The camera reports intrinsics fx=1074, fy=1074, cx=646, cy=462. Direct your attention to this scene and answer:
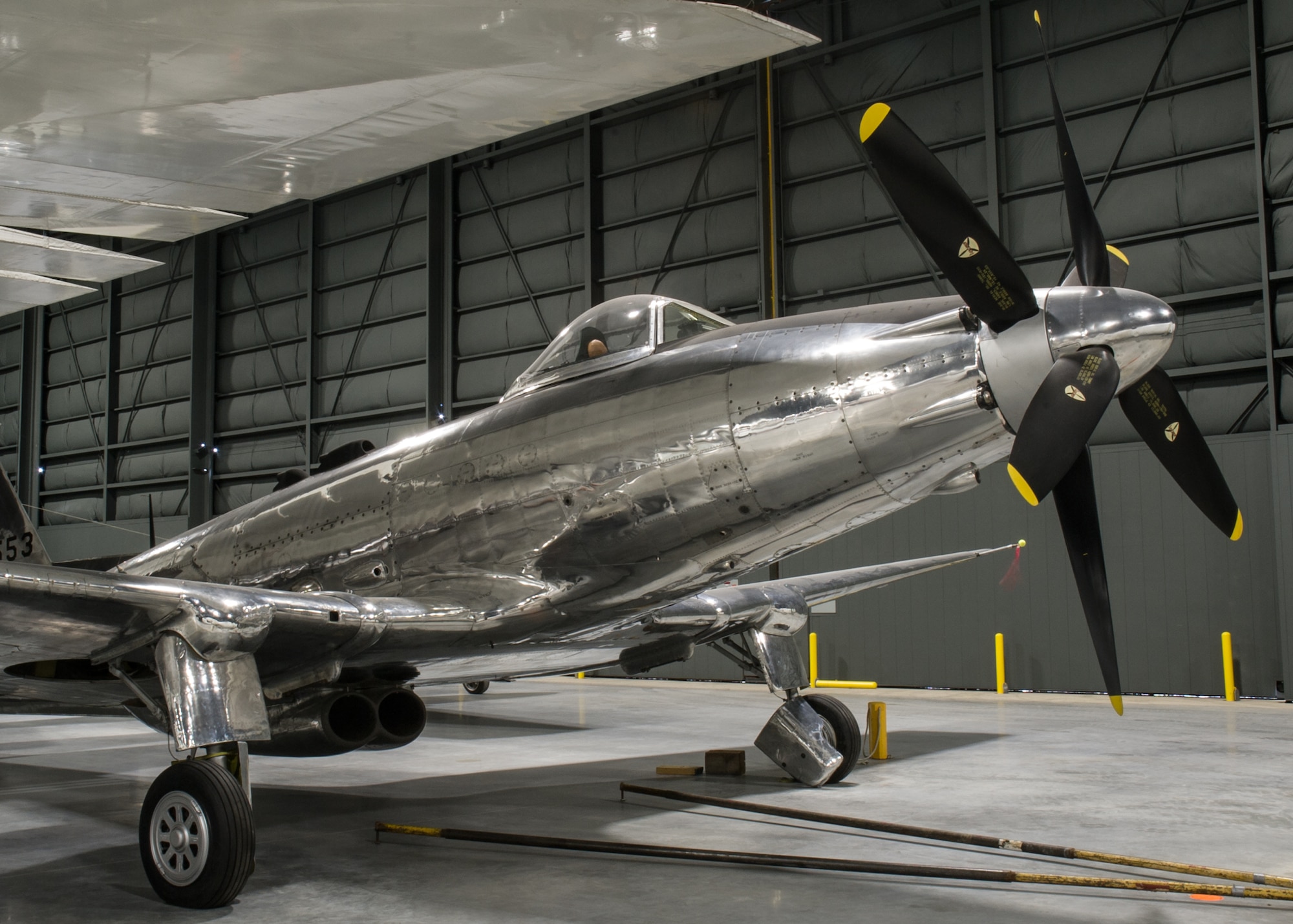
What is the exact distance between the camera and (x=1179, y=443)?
5871 mm

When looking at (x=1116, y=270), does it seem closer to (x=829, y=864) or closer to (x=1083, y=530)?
(x=1083, y=530)

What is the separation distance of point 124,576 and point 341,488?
2.05m

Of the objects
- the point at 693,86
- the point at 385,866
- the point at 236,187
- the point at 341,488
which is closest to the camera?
the point at 385,866

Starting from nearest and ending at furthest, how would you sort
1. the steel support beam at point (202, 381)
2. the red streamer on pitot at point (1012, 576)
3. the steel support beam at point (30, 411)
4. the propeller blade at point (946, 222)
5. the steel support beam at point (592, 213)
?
the propeller blade at point (946, 222) → the red streamer on pitot at point (1012, 576) → the steel support beam at point (592, 213) → the steel support beam at point (202, 381) → the steel support beam at point (30, 411)

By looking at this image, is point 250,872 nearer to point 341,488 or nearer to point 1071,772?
point 341,488

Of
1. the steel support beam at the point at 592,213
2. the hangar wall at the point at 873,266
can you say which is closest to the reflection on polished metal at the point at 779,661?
the hangar wall at the point at 873,266

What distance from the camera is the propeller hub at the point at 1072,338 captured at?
15.6 ft

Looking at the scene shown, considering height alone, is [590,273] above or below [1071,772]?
above

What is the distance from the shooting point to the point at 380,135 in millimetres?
10539

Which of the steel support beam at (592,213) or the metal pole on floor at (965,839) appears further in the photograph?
the steel support beam at (592,213)

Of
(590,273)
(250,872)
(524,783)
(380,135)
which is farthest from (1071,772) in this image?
(590,273)

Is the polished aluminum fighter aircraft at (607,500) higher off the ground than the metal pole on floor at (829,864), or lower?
higher

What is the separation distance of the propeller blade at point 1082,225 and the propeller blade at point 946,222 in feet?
1.57

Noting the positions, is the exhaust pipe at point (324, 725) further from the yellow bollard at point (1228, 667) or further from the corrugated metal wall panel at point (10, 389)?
the corrugated metal wall panel at point (10, 389)
